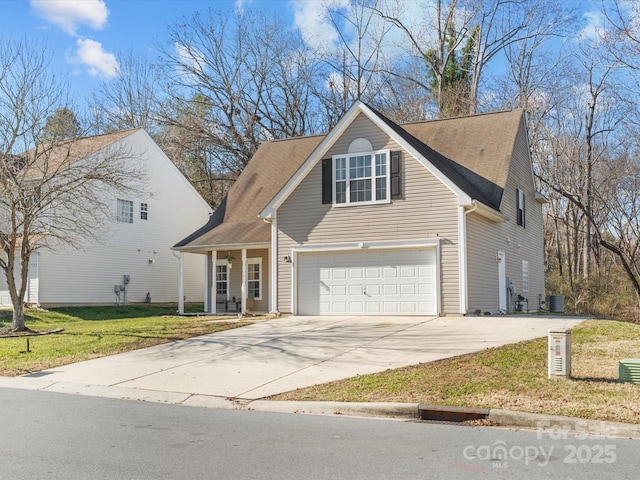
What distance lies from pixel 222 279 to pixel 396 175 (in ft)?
29.8

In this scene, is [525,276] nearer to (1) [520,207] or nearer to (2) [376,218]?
(1) [520,207]

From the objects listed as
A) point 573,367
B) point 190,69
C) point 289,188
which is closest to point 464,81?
point 190,69

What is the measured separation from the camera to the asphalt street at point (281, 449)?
5777 mm

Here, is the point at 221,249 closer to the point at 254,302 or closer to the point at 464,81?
the point at 254,302

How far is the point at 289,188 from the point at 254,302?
17.8ft

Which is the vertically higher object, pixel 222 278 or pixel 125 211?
pixel 125 211

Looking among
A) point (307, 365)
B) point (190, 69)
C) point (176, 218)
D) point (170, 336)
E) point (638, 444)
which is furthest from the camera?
point (190, 69)

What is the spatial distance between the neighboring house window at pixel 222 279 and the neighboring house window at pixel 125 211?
7.61 m

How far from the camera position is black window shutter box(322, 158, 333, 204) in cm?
2089

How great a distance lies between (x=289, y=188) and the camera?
70.1 ft

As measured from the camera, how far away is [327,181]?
20.9 metres

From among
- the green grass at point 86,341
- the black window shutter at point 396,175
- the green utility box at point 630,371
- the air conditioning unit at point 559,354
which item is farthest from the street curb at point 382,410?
the black window shutter at point 396,175

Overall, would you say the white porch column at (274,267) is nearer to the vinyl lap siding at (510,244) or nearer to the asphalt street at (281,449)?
the vinyl lap siding at (510,244)

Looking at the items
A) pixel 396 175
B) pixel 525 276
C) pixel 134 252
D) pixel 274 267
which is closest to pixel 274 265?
pixel 274 267
